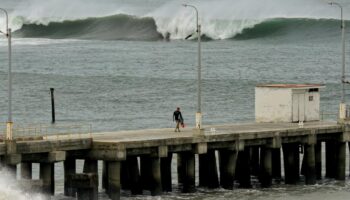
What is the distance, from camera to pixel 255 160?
155 ft

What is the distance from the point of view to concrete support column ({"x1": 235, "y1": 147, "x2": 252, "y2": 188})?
45344 mm

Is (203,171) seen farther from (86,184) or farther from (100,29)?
(100,29)

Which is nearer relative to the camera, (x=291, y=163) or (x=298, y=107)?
(x=291, y=163)

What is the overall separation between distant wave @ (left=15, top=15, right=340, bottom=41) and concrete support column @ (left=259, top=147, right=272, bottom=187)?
3077 inches

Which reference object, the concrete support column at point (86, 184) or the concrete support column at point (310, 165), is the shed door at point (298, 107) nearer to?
the concrete support column at point (310, 165)

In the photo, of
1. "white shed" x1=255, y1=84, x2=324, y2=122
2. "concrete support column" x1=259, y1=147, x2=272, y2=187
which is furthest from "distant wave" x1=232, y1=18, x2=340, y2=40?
"concrete support column" x1=259, y1=147, x2=272, y2=187

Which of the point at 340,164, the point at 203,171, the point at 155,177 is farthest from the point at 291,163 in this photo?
the point at 155,177

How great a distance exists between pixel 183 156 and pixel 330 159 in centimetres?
603

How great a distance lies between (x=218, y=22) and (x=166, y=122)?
75842 millimetres

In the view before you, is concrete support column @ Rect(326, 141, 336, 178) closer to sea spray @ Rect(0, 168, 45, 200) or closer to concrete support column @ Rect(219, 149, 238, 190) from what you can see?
concrete support column @ Rect(219, 149, 238, 190)

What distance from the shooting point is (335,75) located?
9044 centimetres

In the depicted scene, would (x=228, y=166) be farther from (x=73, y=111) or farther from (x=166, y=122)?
(x=73, y=111)

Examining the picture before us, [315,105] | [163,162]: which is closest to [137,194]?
[163,162]

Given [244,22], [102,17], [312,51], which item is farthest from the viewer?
[102,17]
